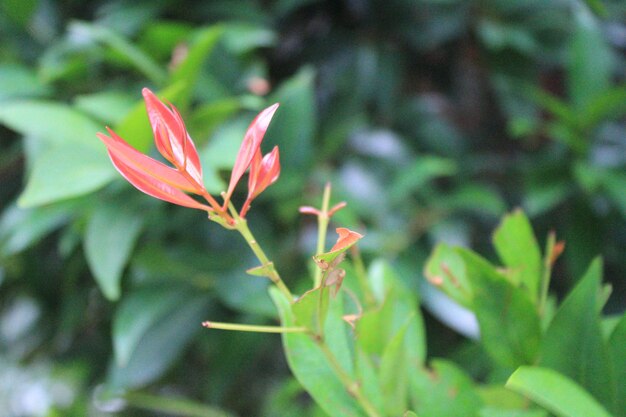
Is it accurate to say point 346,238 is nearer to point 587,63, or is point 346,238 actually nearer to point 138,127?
point 138,127

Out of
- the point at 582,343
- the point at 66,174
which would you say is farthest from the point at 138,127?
the point at 582,343

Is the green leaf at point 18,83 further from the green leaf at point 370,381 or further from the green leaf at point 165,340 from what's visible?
the green leaf at point 370,381

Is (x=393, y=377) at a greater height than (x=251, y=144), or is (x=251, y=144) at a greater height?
(x=251, y=144)

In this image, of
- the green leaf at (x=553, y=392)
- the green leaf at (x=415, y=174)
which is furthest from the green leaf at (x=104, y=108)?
the green leaf at (x=553, y=392)

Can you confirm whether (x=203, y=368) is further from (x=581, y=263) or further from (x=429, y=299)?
(x=581, y=263)

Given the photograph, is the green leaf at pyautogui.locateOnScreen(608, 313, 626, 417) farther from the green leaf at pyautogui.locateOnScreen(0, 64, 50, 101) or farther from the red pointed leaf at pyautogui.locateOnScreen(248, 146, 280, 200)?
the green leaf at pyautogui.locateOnScreen(0, 64, 50, 101)
